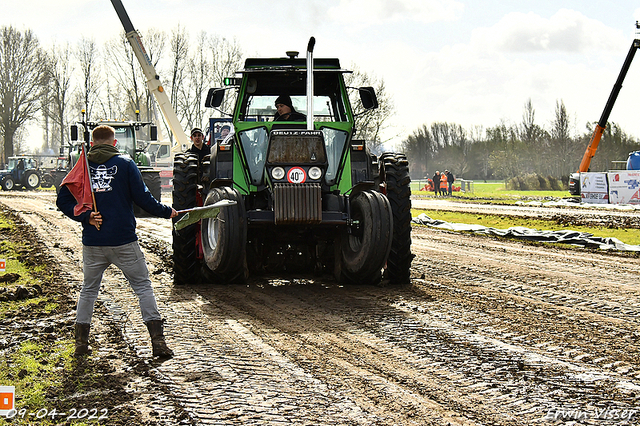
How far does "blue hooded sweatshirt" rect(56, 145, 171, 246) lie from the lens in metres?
5.34

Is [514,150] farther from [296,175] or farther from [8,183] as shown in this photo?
[296,175]

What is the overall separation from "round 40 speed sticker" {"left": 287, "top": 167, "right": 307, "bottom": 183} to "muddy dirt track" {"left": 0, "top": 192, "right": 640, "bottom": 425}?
137cm

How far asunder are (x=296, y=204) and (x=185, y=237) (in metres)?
1.79

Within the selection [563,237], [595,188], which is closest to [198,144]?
[563,237]

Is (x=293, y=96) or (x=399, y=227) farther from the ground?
(x=293, y=96)

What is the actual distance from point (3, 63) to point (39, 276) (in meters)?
53.0

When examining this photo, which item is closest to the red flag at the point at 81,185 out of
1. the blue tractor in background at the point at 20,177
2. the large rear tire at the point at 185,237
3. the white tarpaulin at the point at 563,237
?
the large rear tire at the point at 185,237

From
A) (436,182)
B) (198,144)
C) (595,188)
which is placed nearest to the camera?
(198,144)

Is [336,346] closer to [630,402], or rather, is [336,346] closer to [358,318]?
[358,318]

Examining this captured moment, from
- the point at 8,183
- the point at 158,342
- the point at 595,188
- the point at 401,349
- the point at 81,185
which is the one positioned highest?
the point at 8,183

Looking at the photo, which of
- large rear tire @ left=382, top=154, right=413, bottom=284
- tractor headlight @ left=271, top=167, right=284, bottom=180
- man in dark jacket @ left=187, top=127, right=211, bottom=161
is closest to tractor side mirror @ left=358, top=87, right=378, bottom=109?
large rear tire @ left=382, top=154, right=413, bottom=284

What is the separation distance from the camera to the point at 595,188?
1146 inches

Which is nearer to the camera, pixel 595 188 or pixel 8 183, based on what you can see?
pixel 595 188

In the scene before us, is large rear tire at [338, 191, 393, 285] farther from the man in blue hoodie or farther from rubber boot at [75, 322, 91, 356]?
rubber boot at [75, 322, 91, 356]
